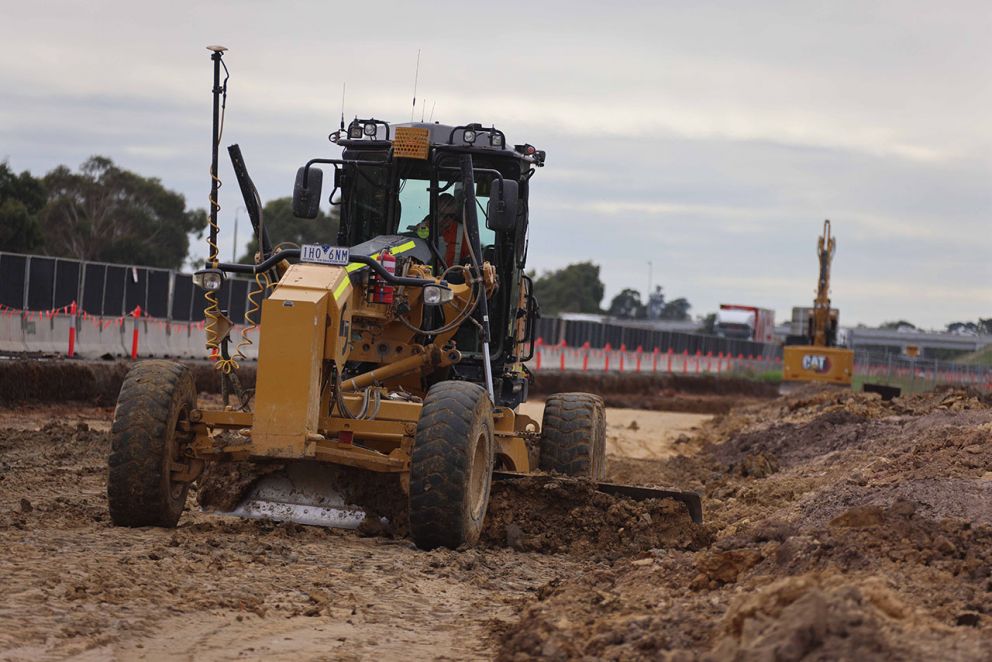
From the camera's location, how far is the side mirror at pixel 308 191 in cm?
1162

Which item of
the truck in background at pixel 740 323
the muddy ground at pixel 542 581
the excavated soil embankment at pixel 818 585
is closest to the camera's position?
the excavated soil embankment at pixel 818 585

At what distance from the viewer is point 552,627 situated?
23.6ft

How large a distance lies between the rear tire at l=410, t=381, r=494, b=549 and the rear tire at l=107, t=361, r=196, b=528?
1715mm

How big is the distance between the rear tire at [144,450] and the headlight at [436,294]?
73.5 inches

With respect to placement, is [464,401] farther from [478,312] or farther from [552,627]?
[552,627]

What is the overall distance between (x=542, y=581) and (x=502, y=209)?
3028 millimetres

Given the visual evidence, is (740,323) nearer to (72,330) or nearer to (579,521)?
(72,330)

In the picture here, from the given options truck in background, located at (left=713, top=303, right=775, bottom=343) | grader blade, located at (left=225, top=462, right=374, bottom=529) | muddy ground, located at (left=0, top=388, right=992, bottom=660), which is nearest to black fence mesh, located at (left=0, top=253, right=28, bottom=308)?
muddy ground, located at (left=0, top=388, right=992, bottom=660)

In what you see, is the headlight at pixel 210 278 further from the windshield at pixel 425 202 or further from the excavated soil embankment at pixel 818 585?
the excavated soil embankment at pixel 818 585

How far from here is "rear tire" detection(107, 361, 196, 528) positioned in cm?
981

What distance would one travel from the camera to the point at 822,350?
4225cm

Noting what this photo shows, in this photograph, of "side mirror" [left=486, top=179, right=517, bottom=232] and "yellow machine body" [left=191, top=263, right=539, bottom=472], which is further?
"side mirror" [left=486, top=179, right=517, bottom=232]

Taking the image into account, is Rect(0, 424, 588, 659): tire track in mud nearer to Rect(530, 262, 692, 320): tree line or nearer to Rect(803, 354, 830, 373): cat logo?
Rect(803, 354, 830, 373): cat logo

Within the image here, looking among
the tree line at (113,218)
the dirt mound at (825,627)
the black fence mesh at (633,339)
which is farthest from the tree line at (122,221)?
the dirt mound at (825,627)
